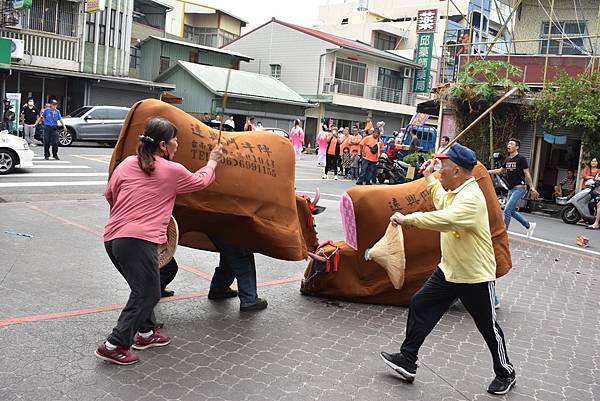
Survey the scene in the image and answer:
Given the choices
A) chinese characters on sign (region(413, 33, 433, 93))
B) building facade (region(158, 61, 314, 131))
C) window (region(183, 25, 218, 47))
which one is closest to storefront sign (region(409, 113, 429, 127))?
building facade (region(158, 61, 314, 131))

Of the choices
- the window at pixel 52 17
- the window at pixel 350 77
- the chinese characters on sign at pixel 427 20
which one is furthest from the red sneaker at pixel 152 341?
the chinese characters on sign at pixel 427 20

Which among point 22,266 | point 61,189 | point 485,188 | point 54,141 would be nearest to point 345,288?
point 485,188

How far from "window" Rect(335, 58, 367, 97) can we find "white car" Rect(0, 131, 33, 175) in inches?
1107

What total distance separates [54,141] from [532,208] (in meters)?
13.0

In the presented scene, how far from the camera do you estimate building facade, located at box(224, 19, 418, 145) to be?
131 feet

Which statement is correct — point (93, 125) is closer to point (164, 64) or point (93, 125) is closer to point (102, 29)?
point (102, 29)

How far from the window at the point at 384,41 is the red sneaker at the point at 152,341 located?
46.1 meters

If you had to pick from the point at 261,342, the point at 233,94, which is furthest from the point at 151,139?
the point at 233,94

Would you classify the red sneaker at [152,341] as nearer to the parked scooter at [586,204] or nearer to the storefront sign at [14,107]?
the parked scooter at [586,204]

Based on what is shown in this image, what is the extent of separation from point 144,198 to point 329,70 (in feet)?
121

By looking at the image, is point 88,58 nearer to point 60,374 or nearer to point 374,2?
point 60,374

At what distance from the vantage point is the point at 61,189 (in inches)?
499

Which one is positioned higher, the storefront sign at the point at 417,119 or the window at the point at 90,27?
the window at the point at 90,27

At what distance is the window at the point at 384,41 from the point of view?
48.7 meters
